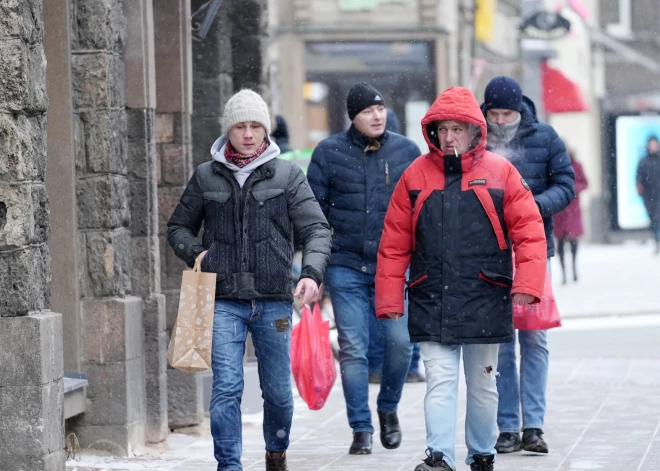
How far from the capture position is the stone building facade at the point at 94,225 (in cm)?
666

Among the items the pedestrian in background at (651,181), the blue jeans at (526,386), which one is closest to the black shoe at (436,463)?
the blue jeans at (526,386)

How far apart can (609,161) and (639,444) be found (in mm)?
24159

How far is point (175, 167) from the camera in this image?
9.27 metres

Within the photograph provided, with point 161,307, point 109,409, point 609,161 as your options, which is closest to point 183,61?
point 161,307

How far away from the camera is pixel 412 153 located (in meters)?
8.42

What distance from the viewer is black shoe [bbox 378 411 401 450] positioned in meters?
8.31

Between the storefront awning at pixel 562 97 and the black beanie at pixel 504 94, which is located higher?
the storefront awning at pixel 562 97

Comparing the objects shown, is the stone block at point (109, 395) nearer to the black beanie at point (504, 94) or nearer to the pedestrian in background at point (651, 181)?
the black beanie at point (504, 94)

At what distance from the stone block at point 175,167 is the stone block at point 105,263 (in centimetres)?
108

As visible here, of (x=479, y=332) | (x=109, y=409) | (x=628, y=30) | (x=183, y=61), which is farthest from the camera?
(x=628, y=30)

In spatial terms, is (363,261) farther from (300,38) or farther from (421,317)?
(300,38)

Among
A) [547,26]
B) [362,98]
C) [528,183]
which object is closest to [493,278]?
[528,183]

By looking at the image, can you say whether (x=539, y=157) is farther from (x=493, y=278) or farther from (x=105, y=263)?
(x=105, y=263)

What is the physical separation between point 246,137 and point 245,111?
12 centimetres
